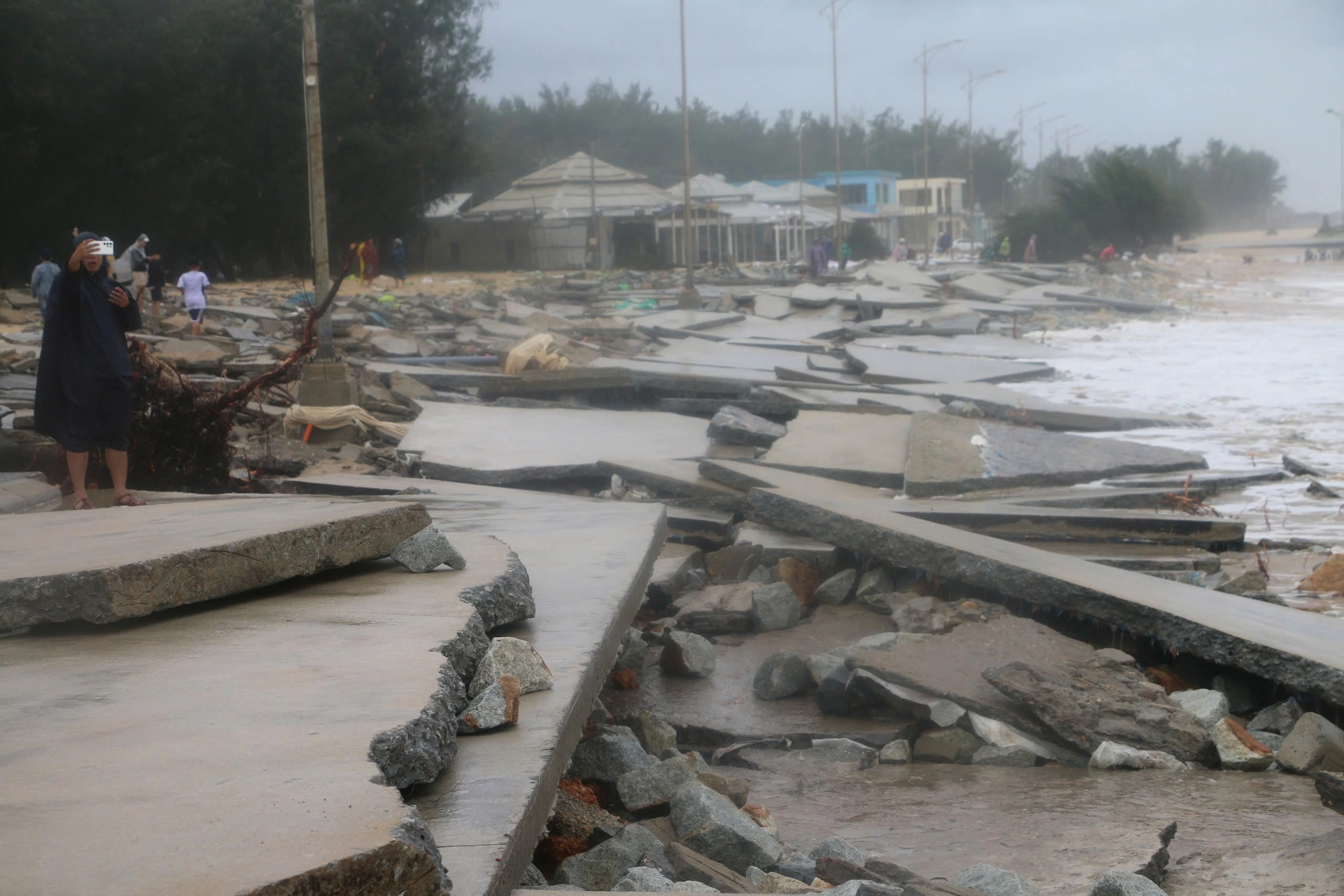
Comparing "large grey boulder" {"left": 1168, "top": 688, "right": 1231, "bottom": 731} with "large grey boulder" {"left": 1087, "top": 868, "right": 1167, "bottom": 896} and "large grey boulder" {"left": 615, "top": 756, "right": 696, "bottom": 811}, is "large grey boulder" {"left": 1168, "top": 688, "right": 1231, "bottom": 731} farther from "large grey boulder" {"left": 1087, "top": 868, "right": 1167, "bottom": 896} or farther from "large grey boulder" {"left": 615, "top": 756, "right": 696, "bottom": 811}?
"large grey boulder" {"left": 615, "top": 756, "right": 696, "bottom": 811}

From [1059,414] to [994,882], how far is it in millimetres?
8237

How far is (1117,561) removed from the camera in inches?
216

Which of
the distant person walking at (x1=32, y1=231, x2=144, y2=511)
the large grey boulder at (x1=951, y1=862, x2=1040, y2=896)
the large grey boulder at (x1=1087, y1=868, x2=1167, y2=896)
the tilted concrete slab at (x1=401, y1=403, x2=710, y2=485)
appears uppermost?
the distant person walking at (x1=32, y1=231, x2=144, y2=511)

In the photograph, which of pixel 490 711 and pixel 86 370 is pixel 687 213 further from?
pixel 490 711

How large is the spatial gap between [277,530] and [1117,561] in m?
3.96

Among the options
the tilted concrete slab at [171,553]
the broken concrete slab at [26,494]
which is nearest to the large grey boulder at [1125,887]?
the tilted concrete slab at [171,553]

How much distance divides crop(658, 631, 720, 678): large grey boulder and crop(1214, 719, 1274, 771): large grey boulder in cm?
174

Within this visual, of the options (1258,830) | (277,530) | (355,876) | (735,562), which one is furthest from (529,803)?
(735,562)

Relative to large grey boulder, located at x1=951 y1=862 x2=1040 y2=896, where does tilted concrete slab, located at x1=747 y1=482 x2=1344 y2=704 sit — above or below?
above

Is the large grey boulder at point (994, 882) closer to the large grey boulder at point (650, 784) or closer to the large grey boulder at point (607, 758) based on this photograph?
the large grey boulder at point (650, 784)

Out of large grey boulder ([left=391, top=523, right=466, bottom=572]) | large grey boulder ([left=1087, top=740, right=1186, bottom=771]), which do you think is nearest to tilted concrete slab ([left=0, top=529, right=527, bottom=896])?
large grey boulder ([left=391, top=523, right=466, bottom=572])

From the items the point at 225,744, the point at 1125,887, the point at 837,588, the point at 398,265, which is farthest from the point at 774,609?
the point at 398,265

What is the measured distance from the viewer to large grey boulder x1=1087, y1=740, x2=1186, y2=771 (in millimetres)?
3443

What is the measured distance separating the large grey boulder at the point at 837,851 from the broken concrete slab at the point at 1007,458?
416cm
